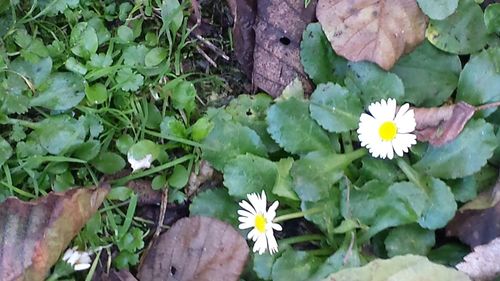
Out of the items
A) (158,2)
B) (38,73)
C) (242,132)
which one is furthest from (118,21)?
(242,132)

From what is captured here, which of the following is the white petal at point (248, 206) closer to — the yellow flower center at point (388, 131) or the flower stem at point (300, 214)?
the flower stem at point (300, 214)

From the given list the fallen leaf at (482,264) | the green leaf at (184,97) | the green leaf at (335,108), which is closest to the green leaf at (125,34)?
the green leaf at (184,97)

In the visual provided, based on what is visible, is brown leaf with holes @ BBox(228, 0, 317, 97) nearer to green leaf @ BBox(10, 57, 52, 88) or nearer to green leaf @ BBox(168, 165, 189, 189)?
green leaf @ BBox(168, 165, 189, 189)

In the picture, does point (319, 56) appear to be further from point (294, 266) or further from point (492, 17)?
point (294, 266)

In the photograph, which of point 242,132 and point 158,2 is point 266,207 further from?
point 158,2

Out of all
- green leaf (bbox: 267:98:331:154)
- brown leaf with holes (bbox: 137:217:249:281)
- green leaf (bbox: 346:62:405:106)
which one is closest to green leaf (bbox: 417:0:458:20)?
green leaf (bbox: 346:62:405:106)
